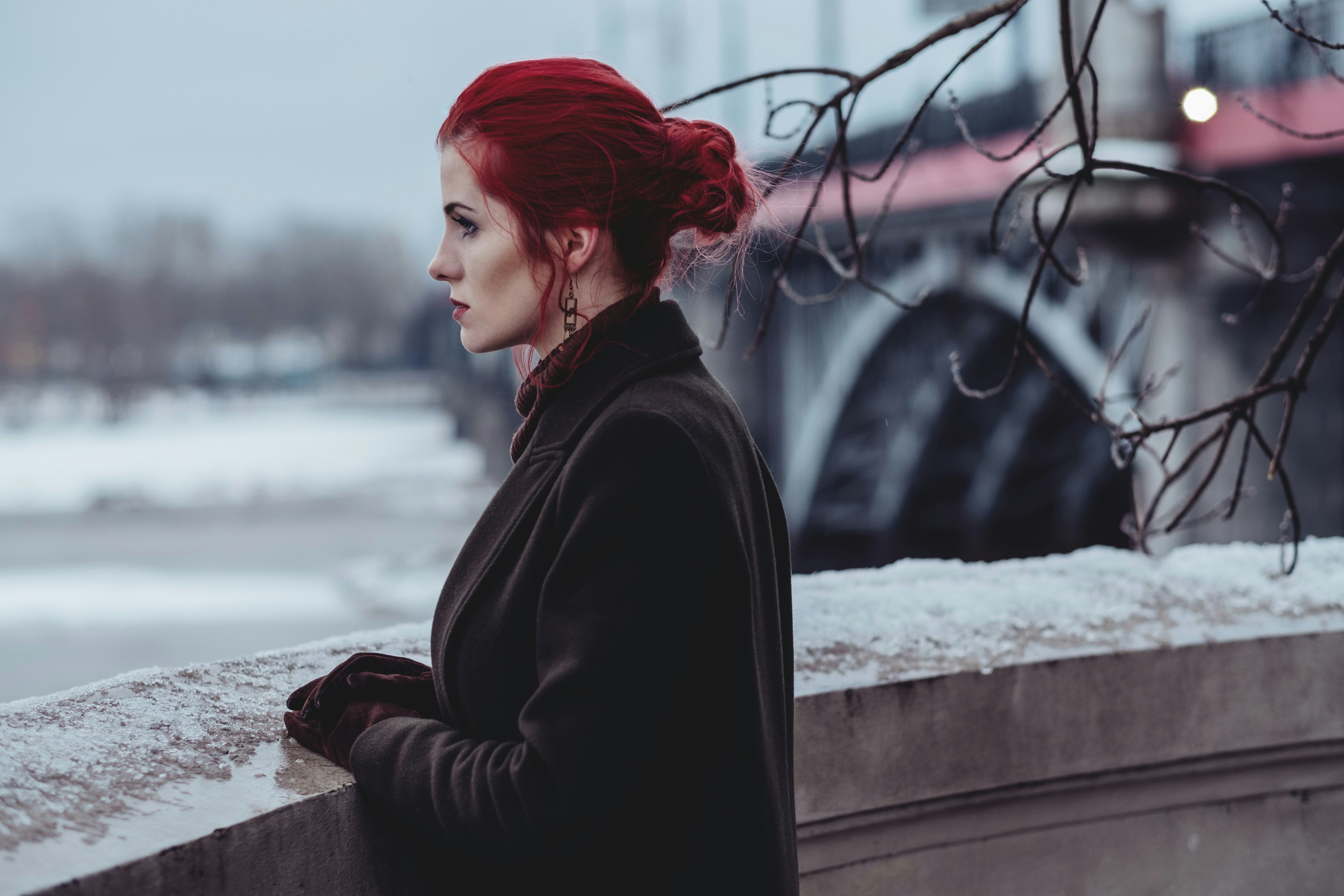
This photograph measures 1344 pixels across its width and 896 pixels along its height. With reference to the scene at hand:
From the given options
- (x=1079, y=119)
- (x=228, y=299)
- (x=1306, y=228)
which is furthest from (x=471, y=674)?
(x=228, y=299)

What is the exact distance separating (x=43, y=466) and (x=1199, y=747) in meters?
48.1

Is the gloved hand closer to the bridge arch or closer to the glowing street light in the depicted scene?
the glowing street light

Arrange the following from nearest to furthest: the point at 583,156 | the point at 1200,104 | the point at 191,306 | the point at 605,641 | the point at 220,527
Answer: the point at 605,641 < the point at 583,156 < the point at 1200,104 < the point at 220,527 < the point at 191,306

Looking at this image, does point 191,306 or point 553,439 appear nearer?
point 553,439

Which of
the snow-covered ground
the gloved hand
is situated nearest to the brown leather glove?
the gloved hand

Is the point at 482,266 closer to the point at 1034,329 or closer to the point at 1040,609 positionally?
the point at 1040,609

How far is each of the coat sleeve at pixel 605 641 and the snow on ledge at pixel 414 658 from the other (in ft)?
0.87

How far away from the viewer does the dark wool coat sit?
97cm

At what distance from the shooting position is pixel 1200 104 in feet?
7.02

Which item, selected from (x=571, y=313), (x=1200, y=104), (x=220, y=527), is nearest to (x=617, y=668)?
(x=571, y=313)

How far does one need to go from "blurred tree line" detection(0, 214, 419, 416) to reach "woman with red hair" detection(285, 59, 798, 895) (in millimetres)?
53608

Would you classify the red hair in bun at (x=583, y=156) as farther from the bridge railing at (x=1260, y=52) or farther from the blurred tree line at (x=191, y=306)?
the blurred tree line at (x=191, y=306)

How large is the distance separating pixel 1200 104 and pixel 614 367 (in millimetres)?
1440

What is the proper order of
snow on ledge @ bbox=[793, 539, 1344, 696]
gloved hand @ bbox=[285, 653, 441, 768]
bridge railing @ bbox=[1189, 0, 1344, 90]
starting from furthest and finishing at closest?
bridge railing @ bbox=[1189, 0, 1344, 90]
snow on ledge @ bbox=[793, 539, 1344, 696]
gloved hand @ bbox=[285, 653, 441, 768]
